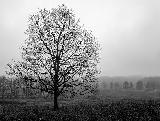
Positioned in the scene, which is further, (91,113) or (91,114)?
(91,113)

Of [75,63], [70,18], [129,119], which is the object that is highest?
[70,18]

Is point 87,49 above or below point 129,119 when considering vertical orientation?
above

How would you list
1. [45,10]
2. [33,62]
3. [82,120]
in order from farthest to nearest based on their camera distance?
[45,10] → [33,62] → [82,120]

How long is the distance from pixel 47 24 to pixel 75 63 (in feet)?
21.4

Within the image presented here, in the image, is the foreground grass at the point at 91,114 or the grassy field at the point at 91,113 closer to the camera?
the foreground grass at the point at 91,114

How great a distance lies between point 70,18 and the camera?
3272cm

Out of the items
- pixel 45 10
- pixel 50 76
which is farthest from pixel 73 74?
pixel 45 10

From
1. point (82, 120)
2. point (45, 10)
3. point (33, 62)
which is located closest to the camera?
point (82, 120)

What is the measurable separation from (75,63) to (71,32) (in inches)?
166

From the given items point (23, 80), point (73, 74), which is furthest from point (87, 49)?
point (23, 80)

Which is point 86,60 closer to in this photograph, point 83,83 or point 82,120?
point 83,83

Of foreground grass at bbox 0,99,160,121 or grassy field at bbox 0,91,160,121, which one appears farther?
grassy field at bbox 0,91,160,121

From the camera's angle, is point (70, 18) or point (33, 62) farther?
point (70, 18)

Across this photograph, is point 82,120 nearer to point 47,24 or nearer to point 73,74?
point 73,74
